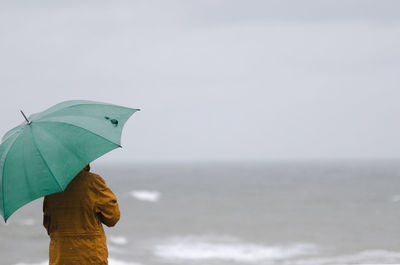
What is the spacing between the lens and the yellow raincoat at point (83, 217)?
307cm

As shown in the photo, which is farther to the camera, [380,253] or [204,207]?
[204,207]

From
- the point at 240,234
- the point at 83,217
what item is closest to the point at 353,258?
the point at 240,234

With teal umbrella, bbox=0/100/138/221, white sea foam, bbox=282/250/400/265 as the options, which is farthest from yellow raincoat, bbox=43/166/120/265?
white sea foam, bbox=282/250/400/265

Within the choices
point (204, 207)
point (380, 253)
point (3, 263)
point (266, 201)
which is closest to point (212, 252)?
point (380, 253)

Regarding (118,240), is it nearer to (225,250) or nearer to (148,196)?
(225,250)

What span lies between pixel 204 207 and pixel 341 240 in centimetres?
1656

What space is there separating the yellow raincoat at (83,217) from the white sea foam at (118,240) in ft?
57.1

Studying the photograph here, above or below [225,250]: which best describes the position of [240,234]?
above

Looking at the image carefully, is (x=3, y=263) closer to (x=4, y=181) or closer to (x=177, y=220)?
(x=177, y=220)

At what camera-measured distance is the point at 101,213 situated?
3090 millimetres

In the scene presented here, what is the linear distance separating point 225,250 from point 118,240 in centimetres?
475

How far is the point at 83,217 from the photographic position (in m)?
3.09

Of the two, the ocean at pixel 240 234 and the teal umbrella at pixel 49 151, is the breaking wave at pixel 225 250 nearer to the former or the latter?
the ocean at pixel 240 234

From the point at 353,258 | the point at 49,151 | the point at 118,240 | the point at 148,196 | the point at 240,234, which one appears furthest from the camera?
the point at 148,196
